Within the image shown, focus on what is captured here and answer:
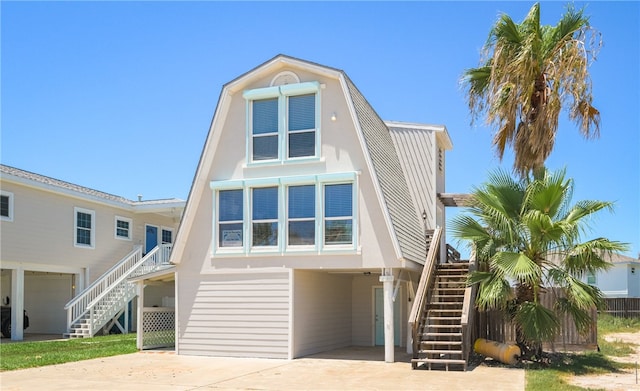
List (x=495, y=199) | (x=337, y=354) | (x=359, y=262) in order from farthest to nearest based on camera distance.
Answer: (x=337, y=354) → (x=359, y=262) → (x=495, y=199)

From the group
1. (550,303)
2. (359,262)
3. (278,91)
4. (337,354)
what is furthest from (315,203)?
(550,303)

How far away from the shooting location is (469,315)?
50.1 feet

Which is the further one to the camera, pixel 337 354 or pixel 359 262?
pixel 337 354

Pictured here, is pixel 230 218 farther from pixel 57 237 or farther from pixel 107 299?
pixel 57 237

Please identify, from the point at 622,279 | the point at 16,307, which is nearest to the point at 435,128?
the point at 16,307

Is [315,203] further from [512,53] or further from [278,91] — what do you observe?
[512,53]

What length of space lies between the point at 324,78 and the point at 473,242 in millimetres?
5859

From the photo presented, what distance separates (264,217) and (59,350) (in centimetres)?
752

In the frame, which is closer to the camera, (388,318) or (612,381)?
(612,381)

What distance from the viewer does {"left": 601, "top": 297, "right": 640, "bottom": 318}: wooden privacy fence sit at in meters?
31.2

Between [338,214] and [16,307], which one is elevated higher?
[338,214]

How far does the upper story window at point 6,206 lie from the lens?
22516mm

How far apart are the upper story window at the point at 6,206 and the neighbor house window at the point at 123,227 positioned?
5827mm

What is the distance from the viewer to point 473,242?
15859 mm
